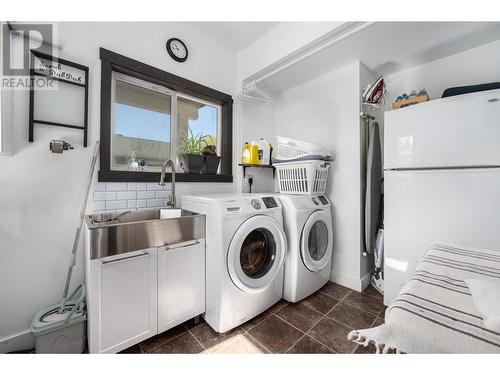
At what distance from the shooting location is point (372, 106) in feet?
6.77

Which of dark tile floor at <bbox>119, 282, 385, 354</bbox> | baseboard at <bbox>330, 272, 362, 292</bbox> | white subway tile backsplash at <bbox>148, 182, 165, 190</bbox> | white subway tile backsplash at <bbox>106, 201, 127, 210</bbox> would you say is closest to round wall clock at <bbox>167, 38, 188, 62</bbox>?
white subway tile backsplash at <bbox>148, 182, 165, 190</bbox>

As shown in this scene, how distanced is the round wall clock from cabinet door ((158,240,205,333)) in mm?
1813

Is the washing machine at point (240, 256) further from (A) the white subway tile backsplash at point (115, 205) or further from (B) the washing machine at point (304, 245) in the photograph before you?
(A) the white subway tile backsplash at point (115, 205)

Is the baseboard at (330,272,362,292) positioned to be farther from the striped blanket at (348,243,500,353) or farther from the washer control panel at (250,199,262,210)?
the striped blanket at (348,243,500,353)

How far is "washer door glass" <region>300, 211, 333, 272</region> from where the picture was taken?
1.87 metres

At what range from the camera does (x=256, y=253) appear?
1.74m

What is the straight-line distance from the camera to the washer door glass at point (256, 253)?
144 cm

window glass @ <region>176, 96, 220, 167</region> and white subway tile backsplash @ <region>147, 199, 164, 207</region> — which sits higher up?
window glass @ <region>176, 96, 220, 167</region>

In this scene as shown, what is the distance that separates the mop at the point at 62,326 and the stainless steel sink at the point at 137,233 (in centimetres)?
42

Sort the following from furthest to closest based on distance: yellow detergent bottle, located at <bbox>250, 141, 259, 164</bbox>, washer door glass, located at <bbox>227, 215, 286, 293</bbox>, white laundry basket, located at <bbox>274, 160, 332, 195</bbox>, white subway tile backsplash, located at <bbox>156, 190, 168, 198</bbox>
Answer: yellow detergent bottle, located at <bbox>250, 141, 259, 164</bbox> → white laundry basket, located at <bbox>274, 160, 332, 195</bbox> → white subway tile backsplash, located at <bbox>156, 190, 168, 198</bbox> → washer door glass, located at <bbox>227, 215, 286, 293</bbox>

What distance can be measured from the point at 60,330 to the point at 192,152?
5.58ft
